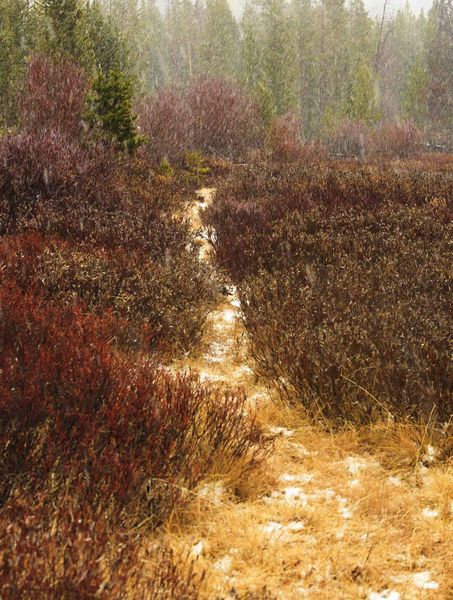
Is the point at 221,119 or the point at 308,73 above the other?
the point at 308,73

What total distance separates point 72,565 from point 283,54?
46.6 m

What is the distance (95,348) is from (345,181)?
7.53 meters

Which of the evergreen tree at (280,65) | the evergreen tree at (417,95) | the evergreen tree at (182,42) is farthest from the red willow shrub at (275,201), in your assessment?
the evergreen tree at (182,42)

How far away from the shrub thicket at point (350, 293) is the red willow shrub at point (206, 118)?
900 centimetres

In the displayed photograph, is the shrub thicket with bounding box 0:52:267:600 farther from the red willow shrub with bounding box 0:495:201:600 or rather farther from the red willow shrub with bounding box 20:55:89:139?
the red willow shrub with bounding box 20:55:89:139

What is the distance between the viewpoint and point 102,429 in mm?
2475

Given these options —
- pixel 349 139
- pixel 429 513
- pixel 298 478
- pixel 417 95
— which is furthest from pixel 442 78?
pixel 429 513

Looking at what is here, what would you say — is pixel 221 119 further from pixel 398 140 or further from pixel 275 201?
pixel 275 201

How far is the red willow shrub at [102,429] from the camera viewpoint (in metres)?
2.27

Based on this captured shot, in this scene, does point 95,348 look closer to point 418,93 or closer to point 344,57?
point 418,93

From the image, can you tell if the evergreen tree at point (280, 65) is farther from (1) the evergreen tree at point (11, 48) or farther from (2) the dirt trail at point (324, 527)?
(2) the dirt trail at point (324, 527)

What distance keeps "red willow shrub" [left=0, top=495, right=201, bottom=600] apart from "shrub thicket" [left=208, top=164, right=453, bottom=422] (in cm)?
A: 182

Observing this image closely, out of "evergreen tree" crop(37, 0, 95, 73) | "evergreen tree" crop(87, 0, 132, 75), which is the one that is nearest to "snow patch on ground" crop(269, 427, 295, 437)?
"evergreen tree" crop(37, 0, 95, 73)

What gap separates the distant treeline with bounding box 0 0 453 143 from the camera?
23.5m
